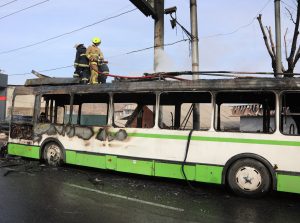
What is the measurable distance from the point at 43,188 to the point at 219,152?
12.1ft

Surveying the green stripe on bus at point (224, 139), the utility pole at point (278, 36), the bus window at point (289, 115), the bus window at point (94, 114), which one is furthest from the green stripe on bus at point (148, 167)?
the utility pole at point (278, 36)

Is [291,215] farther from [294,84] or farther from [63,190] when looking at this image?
[63,190]

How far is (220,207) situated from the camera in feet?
23.2

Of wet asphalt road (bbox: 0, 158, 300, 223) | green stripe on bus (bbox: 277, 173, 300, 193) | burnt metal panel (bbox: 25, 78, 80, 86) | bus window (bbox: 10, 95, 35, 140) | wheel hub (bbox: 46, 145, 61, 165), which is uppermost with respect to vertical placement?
burnt metal panel (bbox: 25, 78, 80, 86)

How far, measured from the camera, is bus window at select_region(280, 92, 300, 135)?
25.6 feet

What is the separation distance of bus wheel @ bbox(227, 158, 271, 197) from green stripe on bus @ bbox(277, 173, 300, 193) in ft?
0.69

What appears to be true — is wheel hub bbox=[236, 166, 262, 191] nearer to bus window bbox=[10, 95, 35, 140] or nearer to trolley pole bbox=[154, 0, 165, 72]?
trolley pole bbox=[154, 0, 165, 72]

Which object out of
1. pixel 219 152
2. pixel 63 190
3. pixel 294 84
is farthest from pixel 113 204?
pixel 294 84

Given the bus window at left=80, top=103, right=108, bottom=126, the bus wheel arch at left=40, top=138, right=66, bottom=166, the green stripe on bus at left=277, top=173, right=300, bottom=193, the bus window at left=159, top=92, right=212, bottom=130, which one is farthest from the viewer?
the bus wheel arch at left=40, top=138, right=66, bottom=166

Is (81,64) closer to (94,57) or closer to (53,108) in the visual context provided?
(94,57)

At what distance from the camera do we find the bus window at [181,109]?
8914mm

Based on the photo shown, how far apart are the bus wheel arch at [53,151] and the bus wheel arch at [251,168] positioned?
4581 mm

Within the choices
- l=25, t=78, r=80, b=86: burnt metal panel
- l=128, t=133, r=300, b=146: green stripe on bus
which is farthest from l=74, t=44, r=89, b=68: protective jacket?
l=128, t=133, r=300, b=146: green stripe on bus

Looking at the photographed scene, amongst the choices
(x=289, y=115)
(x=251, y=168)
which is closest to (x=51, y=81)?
(x=251, y=168)
